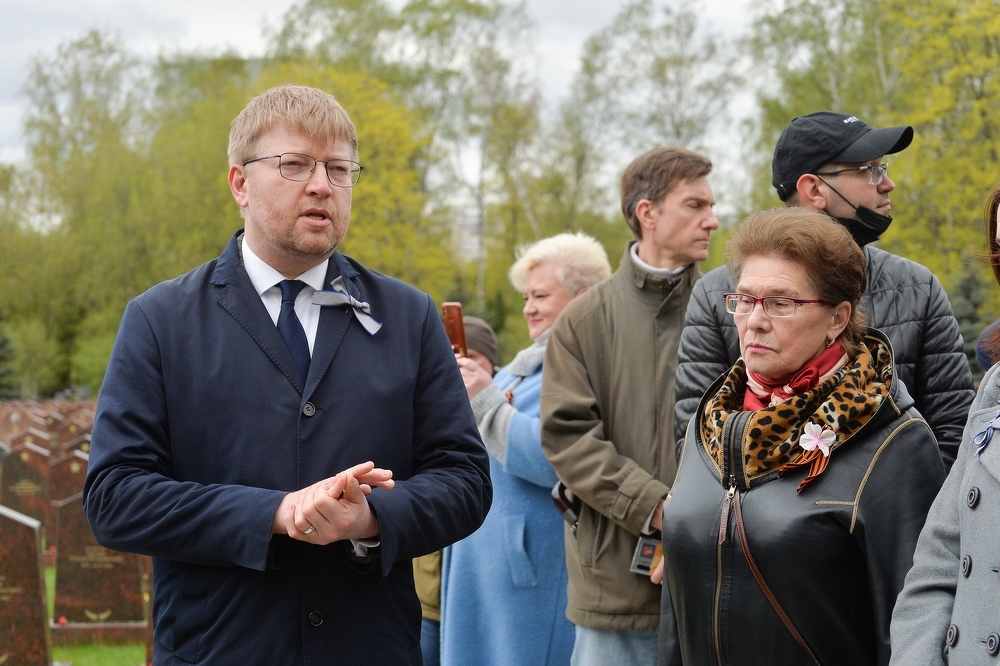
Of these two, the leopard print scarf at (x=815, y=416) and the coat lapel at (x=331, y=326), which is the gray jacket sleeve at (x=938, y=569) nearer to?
the leopard print scarf at (x=815, y=416)

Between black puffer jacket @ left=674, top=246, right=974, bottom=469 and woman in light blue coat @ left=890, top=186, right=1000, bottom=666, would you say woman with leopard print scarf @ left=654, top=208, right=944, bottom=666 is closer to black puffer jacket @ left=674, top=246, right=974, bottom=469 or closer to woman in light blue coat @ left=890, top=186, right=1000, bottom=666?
woman in light blue coat @ left=890, top=186, right=1000, bottom=666

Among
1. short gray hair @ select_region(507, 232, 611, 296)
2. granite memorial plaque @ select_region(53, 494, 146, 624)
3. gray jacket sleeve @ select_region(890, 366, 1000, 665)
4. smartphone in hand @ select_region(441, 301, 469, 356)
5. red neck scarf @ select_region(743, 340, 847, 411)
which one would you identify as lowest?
granite memorial plaque @ select_region(53, 494, 146, 624)

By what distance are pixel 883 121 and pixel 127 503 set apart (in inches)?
921

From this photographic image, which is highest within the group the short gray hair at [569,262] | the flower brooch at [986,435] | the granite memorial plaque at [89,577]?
the short gray hair at [569,262]

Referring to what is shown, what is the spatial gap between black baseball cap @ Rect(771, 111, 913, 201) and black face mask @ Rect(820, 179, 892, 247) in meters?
0.15

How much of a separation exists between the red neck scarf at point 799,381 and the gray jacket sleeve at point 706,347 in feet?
1.89

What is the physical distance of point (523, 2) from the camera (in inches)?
1479

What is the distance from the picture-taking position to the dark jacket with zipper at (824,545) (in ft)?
9.27

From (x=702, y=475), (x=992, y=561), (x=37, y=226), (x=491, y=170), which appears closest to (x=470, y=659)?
(x=702, y=475)

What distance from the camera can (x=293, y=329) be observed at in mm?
3096

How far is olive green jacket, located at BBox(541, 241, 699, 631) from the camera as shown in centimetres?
426

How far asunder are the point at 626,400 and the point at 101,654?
595cm

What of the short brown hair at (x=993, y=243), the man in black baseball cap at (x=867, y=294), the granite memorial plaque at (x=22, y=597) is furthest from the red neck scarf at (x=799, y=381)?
the granite memorial plaque at (x=22, y=597)

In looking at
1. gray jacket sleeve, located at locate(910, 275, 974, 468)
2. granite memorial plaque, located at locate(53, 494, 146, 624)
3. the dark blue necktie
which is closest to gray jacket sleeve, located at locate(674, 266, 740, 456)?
gray jacket sleeve, located at locate(910, 275, 974, 468)
